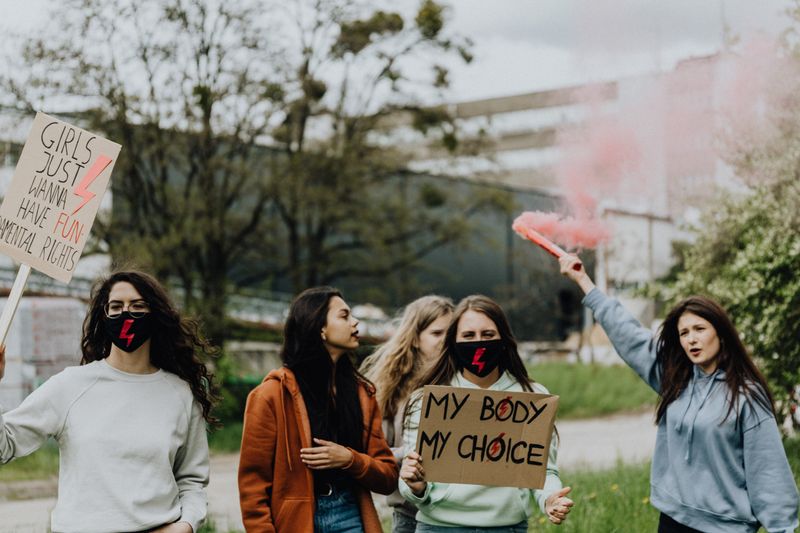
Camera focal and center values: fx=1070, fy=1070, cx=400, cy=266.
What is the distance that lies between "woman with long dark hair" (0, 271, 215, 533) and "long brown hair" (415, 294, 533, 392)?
1.03m

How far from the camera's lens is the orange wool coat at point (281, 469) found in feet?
13.9

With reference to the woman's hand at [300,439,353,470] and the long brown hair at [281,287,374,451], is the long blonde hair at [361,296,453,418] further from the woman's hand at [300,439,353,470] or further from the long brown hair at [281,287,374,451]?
the woman's hand at [300,439,353,470]

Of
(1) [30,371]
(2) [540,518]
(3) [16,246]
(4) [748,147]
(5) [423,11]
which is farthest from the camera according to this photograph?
(5) [423,11]

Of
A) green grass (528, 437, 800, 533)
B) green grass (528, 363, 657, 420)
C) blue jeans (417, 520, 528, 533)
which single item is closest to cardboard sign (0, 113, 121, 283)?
blue jeans (417, 520, 528, 533)

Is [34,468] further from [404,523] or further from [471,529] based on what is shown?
[471,529]

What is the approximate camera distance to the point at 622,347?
5.07 metres

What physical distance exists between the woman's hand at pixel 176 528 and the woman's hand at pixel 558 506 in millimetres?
1435

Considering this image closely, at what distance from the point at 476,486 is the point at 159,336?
1464 mm

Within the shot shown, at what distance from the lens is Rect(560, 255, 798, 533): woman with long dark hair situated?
4.39 metres

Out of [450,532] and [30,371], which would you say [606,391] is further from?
[450,532]

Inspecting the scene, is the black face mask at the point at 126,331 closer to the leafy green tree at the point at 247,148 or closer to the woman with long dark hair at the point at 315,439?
the woman with long dark hair at the point at 315,439

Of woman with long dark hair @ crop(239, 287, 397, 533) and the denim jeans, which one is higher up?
woman with long dark hair @ crop(239, 287, 397, 533)

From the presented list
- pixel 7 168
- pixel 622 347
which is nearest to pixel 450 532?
pixel 622 347

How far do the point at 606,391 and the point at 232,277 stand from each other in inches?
321
